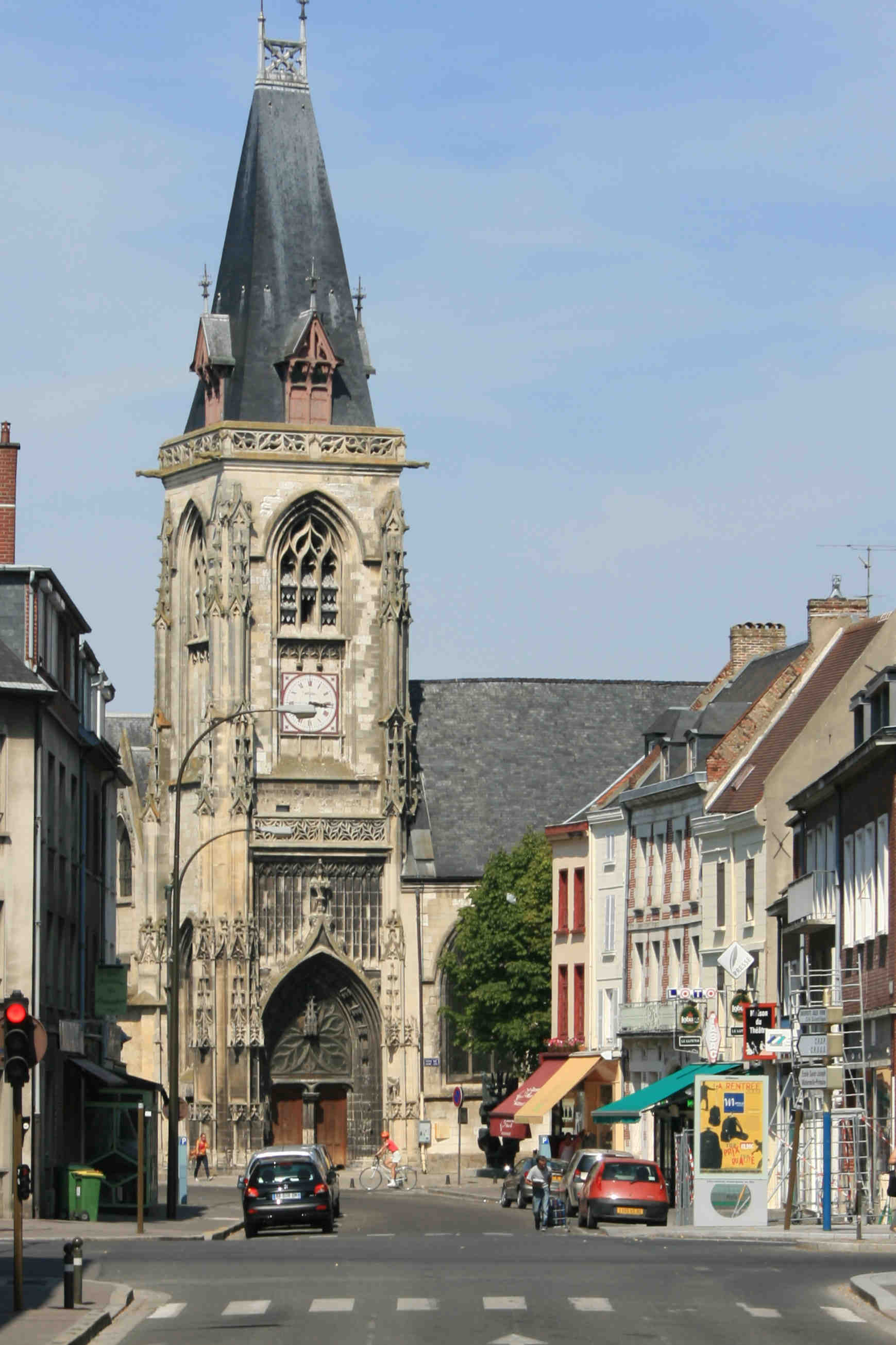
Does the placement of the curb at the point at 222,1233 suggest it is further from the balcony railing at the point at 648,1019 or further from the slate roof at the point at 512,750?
the slate roof at the point at 512,750

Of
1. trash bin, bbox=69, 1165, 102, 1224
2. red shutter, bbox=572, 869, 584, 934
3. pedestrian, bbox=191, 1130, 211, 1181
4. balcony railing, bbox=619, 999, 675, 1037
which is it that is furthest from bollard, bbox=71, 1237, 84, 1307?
pedestrian, bbox=191, 1130, 211, 1181

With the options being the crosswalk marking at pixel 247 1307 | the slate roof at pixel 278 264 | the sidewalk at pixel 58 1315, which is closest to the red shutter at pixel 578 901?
the slate roof at pixel 278 264

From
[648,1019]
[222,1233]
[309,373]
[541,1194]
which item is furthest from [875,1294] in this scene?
[309,373]

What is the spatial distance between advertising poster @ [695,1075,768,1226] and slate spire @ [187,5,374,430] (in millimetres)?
43813

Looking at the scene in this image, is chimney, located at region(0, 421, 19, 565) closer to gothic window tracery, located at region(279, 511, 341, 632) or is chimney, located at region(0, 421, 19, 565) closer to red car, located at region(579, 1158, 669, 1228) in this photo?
red car, located at region(579, 1158, 669, 1228)

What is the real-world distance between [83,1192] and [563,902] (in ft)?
92.4

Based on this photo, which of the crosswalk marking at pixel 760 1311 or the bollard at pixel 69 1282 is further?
the bollard at pixel 69 1282

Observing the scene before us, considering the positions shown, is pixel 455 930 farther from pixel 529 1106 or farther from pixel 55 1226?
pixel 55 1226

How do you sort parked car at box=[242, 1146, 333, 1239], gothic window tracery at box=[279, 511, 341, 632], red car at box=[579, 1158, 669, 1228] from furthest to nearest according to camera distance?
gothic window tracery at box=[279, 511, 341, 632] → red car at box=[579, 1158, 669, 1228] → parked car at box=[242, 1146, 333, 1239]

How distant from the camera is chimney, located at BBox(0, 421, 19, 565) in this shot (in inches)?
1991

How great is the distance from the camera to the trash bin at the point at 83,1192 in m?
44.9

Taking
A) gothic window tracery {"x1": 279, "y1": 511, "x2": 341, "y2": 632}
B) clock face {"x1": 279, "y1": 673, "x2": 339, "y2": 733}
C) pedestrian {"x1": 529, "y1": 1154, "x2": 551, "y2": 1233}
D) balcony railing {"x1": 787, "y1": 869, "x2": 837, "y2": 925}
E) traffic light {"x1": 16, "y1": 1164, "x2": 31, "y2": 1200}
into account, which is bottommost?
pedestrian {"x1": 529, "y1": 1154, "x2": 551, "y2": 1233}

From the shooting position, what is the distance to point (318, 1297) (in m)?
24.7

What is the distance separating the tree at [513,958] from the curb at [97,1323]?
48.8 meters
